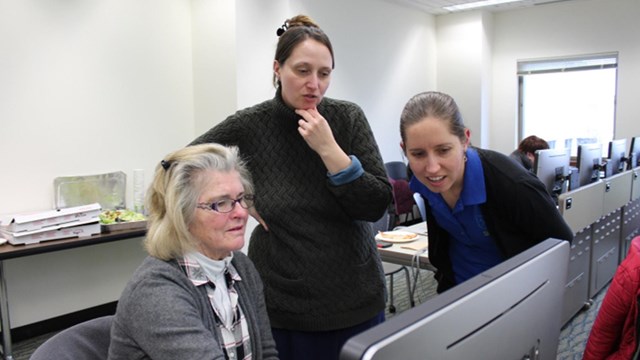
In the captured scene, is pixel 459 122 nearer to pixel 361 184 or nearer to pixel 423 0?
pixel 361 184

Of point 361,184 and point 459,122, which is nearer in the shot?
point 459,122

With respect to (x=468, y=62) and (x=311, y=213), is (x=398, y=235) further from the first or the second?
(x=468, y=62)

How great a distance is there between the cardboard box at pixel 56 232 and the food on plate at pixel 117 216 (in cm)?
12

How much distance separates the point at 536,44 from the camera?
23.6 ft

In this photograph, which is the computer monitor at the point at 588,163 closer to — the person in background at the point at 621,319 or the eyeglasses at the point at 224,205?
the person in background at the point at 621,319

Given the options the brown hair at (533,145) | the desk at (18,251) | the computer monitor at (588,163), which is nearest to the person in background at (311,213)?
the desk at (18,251)

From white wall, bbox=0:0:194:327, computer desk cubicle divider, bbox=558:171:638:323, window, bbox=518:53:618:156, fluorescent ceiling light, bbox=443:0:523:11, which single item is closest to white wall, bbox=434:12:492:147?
fluorescent ceiling light, bbox=443:0:523:11

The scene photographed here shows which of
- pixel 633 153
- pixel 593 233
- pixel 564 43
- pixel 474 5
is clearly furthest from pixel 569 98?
pixel 593 233

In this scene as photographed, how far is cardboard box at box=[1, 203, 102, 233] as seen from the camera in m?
2.98

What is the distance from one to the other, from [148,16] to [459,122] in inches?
145

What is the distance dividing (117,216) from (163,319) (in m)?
2.74

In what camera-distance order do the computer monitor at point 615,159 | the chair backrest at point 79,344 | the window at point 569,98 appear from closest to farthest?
the chair backrest at point 79,344, the computer monitor at point 615,159, the window at point 569,98

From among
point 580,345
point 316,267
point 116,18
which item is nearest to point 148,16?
point 116,18

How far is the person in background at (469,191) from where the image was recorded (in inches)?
42.5
